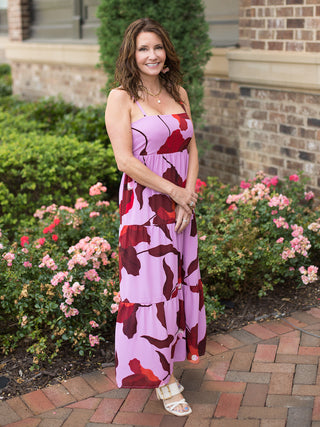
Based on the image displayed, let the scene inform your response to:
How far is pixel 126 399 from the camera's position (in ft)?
10.6

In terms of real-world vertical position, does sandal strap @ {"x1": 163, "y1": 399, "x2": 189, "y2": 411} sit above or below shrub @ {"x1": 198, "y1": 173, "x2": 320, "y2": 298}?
below

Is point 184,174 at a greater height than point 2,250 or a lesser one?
greater

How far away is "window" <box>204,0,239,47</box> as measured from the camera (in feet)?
21.1

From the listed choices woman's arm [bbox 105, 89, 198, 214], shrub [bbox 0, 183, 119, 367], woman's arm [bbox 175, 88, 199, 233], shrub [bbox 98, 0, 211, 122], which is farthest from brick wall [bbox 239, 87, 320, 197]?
woman's arm [bbox 105, 89, 198, 214]

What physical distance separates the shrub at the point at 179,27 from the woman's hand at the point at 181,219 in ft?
10.3

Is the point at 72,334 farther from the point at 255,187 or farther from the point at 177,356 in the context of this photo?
the point at 255,187

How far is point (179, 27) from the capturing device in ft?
19.0

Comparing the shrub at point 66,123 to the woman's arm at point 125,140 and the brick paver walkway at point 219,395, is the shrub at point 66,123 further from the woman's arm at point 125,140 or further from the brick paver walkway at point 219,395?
the woman's arm at point 125,140

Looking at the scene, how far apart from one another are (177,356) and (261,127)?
294 cm

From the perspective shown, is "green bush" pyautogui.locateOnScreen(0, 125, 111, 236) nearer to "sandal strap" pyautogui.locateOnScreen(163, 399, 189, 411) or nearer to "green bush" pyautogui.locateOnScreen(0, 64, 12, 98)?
"sandal strap" pyautogui.locateOnScreen(163, 399, 189, 411)

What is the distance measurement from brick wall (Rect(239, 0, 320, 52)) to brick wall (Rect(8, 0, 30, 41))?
21.1 feet

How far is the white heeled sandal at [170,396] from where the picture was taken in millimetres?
3070

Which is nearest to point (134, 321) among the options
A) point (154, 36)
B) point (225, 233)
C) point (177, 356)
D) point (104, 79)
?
point (177, 356)

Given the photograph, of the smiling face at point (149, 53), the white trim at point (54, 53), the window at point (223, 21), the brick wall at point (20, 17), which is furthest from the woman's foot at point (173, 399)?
the brick wall at point (20, 17)
